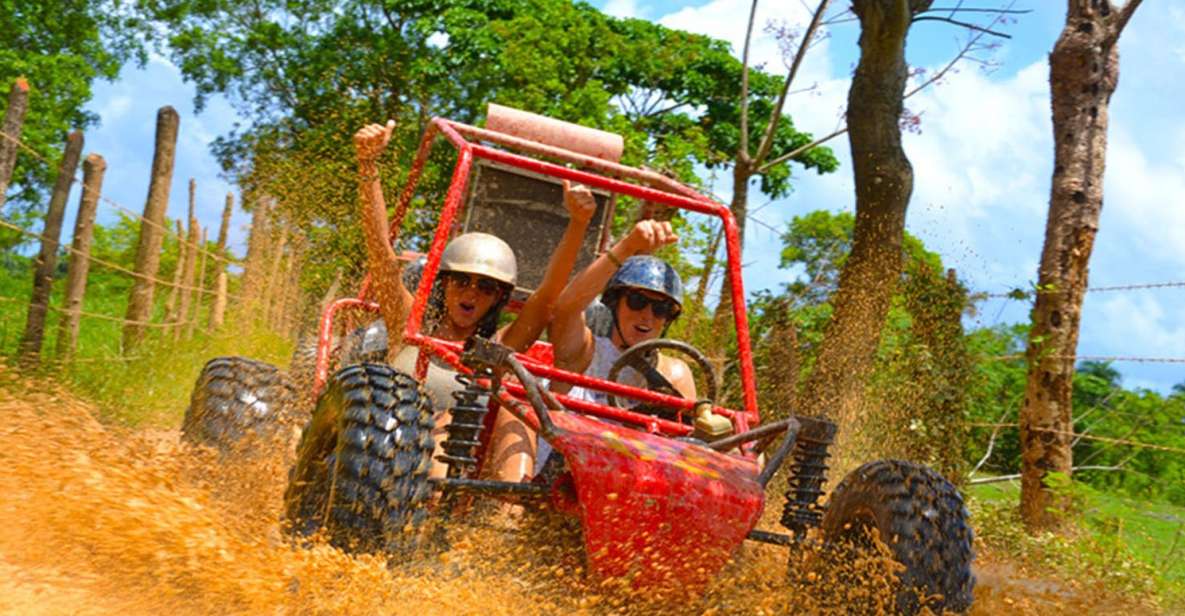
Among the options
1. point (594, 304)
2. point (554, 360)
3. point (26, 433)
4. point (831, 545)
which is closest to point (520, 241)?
point (594, 304)

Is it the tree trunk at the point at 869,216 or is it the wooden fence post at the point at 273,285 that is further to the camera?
the wooden fence post at the point at 273,285

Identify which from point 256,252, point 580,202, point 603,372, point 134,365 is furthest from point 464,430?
point 256,252

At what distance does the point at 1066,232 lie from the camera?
7953 millimetres

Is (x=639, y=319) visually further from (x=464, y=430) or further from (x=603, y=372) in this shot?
(x=464, y=430)

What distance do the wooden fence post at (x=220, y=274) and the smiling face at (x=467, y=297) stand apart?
8999 mm

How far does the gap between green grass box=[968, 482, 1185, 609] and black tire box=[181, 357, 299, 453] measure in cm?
394

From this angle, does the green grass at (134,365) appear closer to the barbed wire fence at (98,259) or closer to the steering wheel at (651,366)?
the barbed wire fence at (98,259)

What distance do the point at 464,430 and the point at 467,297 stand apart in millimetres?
1146

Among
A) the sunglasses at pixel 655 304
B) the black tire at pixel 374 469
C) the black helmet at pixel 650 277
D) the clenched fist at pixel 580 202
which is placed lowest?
the black tire at pixel 374 469

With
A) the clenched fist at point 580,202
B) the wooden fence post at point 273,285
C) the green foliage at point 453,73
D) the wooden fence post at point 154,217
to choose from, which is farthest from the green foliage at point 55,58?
the clenched fist at point 580,202

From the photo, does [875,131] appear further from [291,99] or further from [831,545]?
[291,99]

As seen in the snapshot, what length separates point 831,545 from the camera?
4023 mm

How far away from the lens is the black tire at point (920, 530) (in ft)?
12.3

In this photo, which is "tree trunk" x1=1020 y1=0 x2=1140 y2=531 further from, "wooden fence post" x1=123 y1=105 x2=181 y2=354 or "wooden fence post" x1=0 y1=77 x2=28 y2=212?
"wooden fence post" x1=123 y1=105 x2=181 y2=354
